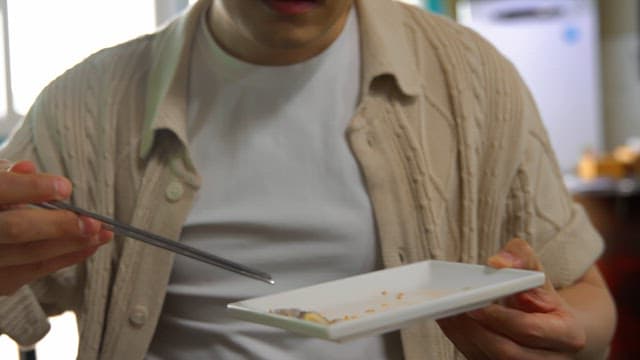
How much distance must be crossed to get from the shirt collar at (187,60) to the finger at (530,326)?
1.03ft

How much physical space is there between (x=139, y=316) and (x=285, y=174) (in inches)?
8.0

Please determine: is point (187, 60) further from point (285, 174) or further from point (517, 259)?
point (517, 259)

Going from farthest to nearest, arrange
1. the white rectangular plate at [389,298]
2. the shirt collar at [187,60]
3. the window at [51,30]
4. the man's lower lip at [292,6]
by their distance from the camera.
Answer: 1. the window at [51,30]
2. the shirt collar at [187,60]
3. the man's lower lip at [292,6]
4. the white rectangular plate at [389,298]

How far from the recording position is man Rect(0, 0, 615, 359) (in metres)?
0.81

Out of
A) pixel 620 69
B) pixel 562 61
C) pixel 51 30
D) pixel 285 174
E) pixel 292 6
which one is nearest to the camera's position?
pixel 292 6

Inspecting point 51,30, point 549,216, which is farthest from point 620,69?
point 549,216

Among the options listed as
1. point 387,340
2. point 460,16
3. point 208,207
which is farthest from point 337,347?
point 460,16

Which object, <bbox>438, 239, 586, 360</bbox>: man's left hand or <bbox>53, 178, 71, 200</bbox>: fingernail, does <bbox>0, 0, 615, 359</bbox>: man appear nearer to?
<bbox>438, 239, 586, 360</bbox>: man's left hand

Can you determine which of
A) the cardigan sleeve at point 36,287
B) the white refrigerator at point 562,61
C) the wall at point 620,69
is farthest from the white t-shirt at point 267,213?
the wall at point 620,69

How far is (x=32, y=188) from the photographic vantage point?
55cm

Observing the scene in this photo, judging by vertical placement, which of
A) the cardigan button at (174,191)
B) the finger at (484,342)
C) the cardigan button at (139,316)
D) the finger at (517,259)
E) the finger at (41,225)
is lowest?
the cardigan button at (139,316)

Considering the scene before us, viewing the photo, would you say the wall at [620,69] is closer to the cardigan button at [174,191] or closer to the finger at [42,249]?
the cardigan button at [174,191]

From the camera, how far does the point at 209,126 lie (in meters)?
0.86

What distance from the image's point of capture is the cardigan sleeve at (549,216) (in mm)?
820
